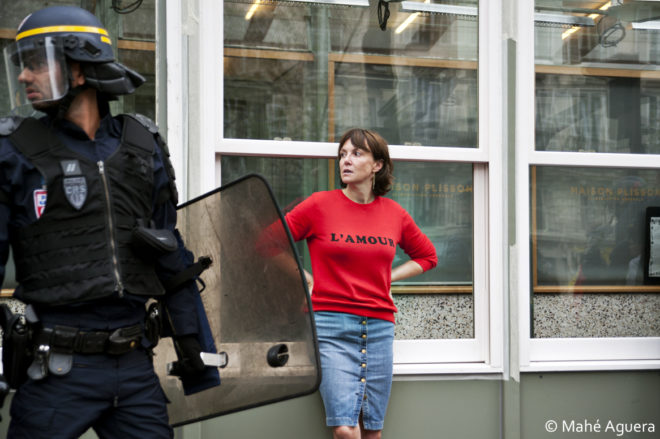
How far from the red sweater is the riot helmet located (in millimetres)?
1243

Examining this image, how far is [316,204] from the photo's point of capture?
326 cm

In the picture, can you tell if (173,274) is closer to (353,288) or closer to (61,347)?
(61,347)

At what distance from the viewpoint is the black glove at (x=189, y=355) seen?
232 cm

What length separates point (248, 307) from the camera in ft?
8.34

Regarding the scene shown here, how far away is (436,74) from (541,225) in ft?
3.44

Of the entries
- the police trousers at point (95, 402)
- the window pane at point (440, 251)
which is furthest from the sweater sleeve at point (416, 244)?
the police trousers at point (95, 402)

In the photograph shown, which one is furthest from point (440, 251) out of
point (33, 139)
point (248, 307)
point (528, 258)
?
point (33, 139)

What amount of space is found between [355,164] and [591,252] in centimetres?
178

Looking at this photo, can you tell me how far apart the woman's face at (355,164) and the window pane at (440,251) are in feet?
2.32

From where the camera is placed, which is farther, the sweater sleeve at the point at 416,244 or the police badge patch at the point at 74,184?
the sweater sleeve at the point at 416,244

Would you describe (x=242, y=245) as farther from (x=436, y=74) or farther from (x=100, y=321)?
(x=436, y=74)

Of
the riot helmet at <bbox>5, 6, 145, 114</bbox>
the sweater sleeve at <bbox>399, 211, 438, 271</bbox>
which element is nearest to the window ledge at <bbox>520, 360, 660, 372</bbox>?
the sweater sleeve at <bbox>399, 211, 438, 271</bbox>

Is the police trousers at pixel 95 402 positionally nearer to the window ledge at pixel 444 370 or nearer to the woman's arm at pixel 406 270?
the woman's arm at pixel 406 270

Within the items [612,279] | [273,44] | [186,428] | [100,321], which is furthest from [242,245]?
[612,279]
